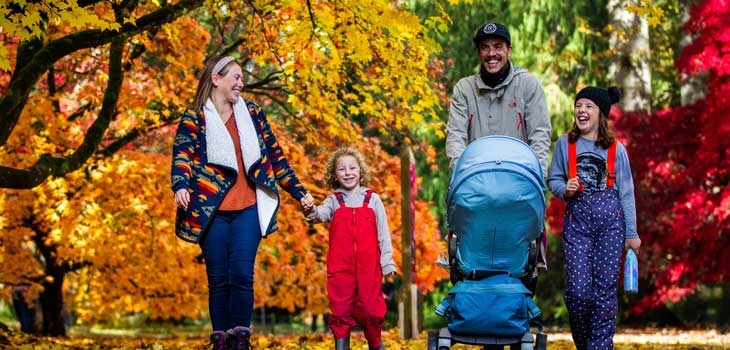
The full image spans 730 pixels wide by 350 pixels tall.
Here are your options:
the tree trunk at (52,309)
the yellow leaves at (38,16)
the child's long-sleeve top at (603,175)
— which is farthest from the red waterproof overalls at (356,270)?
the tree trunk at (52,309)

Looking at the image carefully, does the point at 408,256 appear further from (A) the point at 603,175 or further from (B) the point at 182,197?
(B) the point at 182,197

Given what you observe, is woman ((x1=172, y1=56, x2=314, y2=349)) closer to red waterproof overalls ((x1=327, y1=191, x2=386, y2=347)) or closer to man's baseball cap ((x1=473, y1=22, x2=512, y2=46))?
red waterproof overalls ((x1=327, y1=191, x2=386, y2=347))

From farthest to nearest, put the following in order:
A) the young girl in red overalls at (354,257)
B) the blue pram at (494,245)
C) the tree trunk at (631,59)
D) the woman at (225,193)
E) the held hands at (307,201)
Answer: the tree trunk at (631,59), the young girl in red overalls at (354,257), the held hands at (307,201), the woman at (225,193), the blue pram at (494,245)

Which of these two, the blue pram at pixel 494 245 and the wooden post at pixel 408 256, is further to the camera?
the wooden post at pixel 408 256

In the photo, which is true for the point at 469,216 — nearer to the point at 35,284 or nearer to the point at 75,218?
the point at 75,218

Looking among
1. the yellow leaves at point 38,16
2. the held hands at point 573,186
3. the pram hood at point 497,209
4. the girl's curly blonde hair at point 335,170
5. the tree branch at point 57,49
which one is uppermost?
the tree branch at point 57,49

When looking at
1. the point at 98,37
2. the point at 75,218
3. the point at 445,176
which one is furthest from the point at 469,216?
the point at 445,176

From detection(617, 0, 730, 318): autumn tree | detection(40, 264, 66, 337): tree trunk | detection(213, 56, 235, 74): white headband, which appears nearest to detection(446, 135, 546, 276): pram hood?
detection(213, 56, 235, 74): white headband

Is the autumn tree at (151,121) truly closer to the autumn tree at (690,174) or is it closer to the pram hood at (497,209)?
the pram hood at (497,209)

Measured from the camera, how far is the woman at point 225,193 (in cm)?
534

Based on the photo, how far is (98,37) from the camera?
8.40 meters

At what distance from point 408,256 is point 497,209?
6.32 meters

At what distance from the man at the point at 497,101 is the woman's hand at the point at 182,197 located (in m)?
1.40

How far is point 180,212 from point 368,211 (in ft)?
4.98
